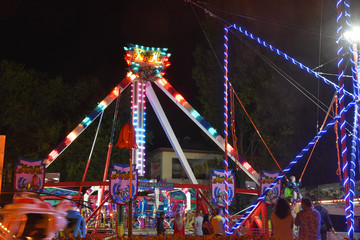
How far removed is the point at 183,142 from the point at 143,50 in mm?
19198

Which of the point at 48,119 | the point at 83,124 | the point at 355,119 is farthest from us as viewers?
the point at 48,119

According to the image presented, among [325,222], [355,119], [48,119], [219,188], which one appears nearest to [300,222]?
[325,222]

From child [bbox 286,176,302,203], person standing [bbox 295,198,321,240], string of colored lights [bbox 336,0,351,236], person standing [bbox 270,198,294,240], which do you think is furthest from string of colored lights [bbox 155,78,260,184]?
person standing [bbox 295,198,321,240]

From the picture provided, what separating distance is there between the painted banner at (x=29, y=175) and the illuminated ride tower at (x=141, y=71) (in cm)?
595

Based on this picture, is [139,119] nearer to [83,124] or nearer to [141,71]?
[141,71]

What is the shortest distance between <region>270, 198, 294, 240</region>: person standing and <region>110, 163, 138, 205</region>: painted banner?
1084cm

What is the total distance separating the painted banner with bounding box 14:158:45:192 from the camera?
58.7ft

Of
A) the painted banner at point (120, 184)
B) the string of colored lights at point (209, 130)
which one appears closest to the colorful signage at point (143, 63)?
the string of colored lights at point (209, 130)

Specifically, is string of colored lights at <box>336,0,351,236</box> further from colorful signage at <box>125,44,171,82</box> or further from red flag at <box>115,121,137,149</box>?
colorful signage at <box>125,44,171,82</box>

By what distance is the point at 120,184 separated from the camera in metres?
18.0

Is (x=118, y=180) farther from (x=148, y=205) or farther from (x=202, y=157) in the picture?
(x=202, y=157)

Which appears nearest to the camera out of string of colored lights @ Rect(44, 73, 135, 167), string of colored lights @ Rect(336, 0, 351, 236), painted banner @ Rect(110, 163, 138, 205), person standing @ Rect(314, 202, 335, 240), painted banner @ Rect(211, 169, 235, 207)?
string of colored lights @ Rect(336, 0, 351, 236)

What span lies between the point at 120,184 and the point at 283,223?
443 inches

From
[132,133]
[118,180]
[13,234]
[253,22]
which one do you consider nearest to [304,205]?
[13,234]
